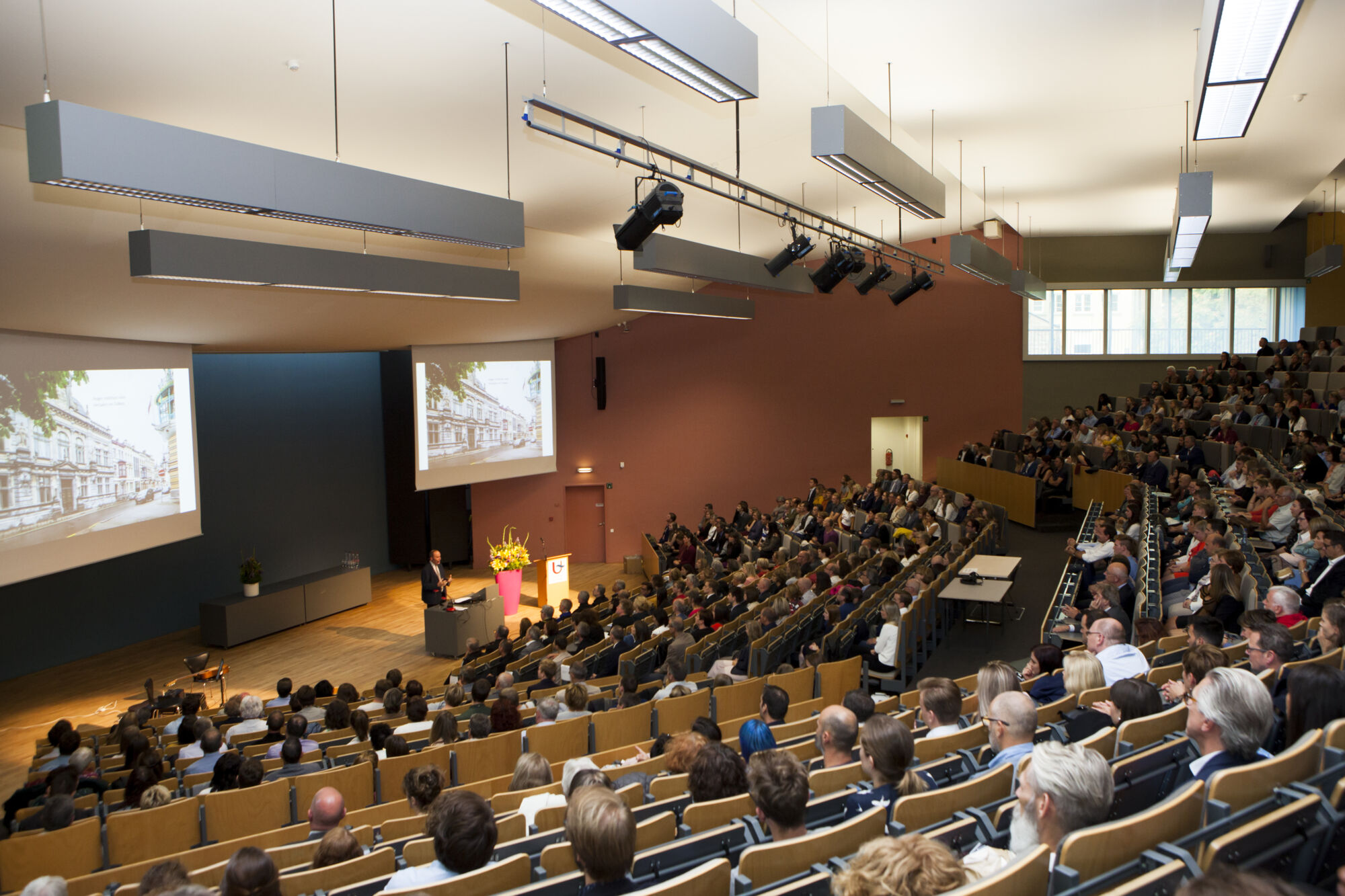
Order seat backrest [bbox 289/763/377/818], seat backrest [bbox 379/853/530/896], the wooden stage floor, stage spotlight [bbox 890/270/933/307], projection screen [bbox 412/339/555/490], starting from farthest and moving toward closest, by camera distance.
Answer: projection screen [bbox 412/339/555/490] → stage spotlight [bbox 890/270/933/307] → the wooden stage floor → seat backrest [bbox 289/763/377/818] → seat backrest [bbox 379/853/530/896]

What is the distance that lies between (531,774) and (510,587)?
1040 cm

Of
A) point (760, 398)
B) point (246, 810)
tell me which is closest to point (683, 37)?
point (246, 810)

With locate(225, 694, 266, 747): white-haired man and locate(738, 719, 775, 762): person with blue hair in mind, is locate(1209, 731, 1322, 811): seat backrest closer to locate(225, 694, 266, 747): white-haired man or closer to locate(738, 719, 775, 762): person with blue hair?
locate(738, 719, 775, 762): person with blue hair

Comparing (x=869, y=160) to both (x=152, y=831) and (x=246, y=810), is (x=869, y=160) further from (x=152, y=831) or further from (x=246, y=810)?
(x=152, y=831)

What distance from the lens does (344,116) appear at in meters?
5.79

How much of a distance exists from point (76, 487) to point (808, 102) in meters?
7.90

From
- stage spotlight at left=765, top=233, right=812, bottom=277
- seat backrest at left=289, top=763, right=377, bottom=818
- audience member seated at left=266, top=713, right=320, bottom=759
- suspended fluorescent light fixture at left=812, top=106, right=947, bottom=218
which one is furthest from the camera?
stage spotlight at left=765, top=233, right=812, bottom=277

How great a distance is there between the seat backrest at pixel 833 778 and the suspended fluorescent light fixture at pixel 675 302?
813 cm

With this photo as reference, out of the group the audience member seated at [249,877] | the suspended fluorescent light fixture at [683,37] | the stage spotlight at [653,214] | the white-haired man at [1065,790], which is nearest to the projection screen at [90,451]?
the stage spotlight at [653,214]

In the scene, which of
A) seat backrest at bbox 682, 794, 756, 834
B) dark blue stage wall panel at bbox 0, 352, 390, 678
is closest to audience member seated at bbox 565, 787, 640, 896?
seat backrest at bbox 682, 794, 756, 834

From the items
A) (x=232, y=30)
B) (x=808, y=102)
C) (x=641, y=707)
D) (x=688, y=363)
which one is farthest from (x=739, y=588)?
(x=688, y=363)

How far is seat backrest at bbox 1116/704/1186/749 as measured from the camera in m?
3.23

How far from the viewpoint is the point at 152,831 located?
4.42 meters

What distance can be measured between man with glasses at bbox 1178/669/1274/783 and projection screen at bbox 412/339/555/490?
12075 millimetres
